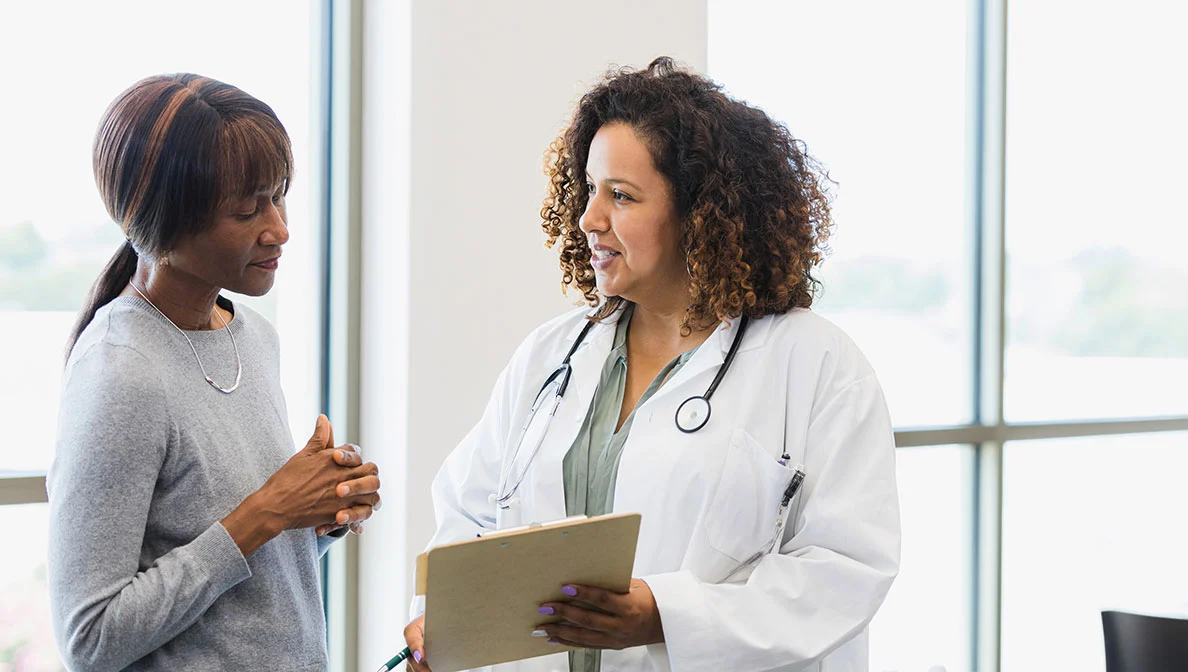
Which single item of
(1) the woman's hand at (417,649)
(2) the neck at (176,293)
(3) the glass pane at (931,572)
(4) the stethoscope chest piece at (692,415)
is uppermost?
(2) the neck at (176,293)

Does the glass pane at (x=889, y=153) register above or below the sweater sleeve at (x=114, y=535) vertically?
above

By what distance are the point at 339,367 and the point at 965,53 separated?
226 cm

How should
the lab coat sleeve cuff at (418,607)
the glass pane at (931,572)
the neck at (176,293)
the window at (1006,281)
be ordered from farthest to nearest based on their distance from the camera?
the glass pane at (931,572) → the window at (1006,281) → the lab coat sleeve cuff at (418,607) → the neck at (176,293)

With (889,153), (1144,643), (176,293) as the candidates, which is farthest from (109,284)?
(889,153)

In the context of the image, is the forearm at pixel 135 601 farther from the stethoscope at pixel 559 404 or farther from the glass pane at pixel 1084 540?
the glass pane at pixel 1084 540

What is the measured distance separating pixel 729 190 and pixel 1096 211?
2.51m

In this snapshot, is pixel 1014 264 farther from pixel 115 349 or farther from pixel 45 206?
pixel 115 349

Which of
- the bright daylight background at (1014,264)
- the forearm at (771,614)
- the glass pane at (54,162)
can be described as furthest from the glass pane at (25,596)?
the forearm at (771,614)

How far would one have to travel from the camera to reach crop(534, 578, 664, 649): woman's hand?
128 centimetres

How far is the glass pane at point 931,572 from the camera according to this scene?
3207 millimetres

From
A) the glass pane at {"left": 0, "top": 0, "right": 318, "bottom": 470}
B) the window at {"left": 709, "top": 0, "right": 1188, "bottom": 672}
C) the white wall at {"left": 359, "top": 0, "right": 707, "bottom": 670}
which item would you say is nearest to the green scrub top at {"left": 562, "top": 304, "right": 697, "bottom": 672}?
the white wall at {"left": 359, "top": 0, "right": 707, "bottom": 670}

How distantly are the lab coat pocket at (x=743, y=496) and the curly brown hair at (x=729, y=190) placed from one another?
23 cm

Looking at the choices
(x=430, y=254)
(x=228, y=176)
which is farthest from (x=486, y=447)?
(x=228, y=176)

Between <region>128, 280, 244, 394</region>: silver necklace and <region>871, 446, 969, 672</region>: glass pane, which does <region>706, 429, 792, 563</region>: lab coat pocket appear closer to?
<region>128, 280, 244, 394</region>: silver necklace
